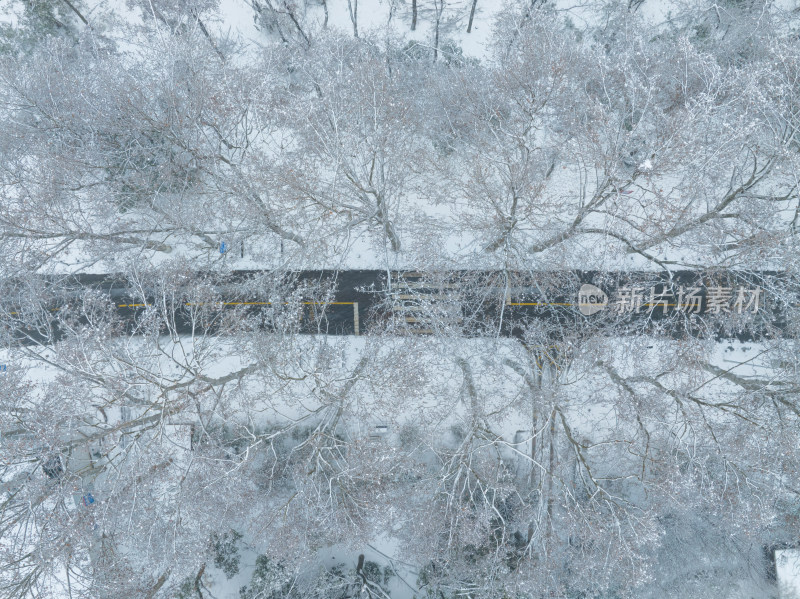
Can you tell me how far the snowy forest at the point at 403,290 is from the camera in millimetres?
15070

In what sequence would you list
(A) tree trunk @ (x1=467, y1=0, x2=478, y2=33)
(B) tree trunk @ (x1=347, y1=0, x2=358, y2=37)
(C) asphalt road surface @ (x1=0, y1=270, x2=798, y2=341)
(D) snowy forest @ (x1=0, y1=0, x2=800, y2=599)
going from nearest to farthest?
(D) snowy forest @ (x1=0, y1=0, x2=800, y2=599), (C) asphalt road surface @ (x1=0, y1=270, x2=798, y2=341), (A) tree trunk @ (x1=467, y1=0, x2=478, y2=33), (B) tree trunk @ (x1=347, y1=0, x2=358, y2=37)

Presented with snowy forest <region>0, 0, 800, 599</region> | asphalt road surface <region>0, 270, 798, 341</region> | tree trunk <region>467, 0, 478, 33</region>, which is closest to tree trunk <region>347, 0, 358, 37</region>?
snowy forest <region>0, 0, 800, 599</region>

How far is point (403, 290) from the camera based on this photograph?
738 inches

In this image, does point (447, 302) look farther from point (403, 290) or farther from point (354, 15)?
point (354, 15)

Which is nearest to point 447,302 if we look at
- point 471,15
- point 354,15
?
point 471,15

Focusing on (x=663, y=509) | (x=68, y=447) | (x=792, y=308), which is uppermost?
(x=792, y=308)

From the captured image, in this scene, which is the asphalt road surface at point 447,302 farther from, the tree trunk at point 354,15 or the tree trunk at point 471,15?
the tree trunk at point 471,15

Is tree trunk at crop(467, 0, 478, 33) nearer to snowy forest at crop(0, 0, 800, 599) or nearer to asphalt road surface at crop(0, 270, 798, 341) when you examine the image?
snowy forest at crop(0, 0, 800, 599)

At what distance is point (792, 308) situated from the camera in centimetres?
1627

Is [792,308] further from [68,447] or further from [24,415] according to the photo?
[24,415]

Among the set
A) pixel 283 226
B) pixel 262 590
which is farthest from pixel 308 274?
pixel 262 590

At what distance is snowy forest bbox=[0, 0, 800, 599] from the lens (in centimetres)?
1507

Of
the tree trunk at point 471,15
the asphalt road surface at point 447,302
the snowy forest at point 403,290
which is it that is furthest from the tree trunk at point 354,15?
the asphalt road surface at point 447,302

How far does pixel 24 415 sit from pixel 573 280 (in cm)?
1959
